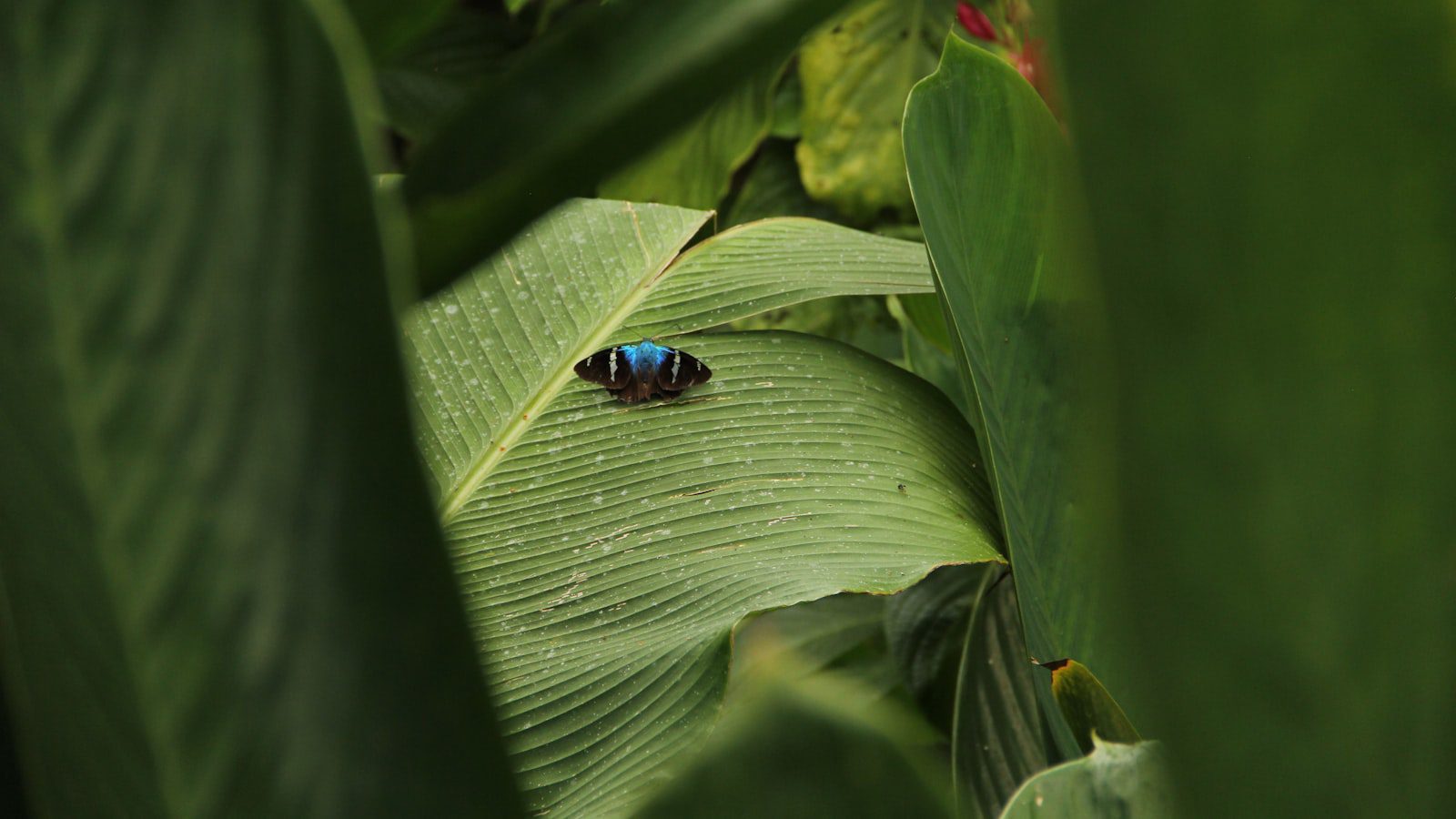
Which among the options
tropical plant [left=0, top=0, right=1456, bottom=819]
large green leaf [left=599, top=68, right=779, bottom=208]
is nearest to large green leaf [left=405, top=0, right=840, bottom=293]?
tropical plant [left=0, top=0, right=1456, bottom=819]

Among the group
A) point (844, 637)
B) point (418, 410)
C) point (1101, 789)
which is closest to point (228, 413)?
point (418, 410)

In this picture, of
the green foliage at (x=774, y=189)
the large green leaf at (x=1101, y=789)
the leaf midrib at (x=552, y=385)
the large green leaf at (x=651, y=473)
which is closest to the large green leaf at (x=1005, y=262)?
the large green leaf at (x=651, y=473)

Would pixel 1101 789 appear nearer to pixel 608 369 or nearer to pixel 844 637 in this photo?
pixel 608 369

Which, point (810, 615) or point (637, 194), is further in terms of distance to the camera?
point (637, 194)

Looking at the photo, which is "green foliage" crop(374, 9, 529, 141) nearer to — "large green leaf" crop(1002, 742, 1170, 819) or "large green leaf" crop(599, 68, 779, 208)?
"large green leaf" crop(599, 68, 779, 208)

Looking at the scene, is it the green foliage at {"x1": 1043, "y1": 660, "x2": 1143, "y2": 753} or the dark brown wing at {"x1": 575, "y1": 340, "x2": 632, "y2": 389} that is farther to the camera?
the dark brown wing at {"x1": 575, "y1": 340, "x2": 632, "y2": 389}

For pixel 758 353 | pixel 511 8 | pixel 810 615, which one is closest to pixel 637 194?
pixel 511 8

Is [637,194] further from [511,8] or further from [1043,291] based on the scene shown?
[1043,291]
